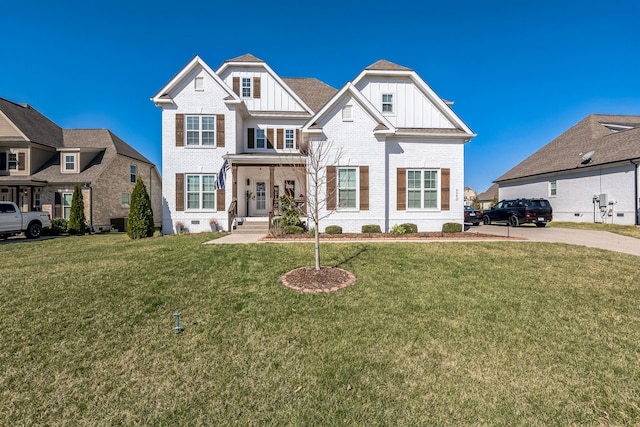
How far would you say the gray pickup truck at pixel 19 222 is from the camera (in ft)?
45.9

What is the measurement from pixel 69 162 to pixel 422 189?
81.8ft

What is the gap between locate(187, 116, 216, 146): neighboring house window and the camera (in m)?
14.5

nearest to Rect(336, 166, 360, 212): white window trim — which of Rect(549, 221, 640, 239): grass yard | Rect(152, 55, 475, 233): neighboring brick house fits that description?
Rect(152, 55, 475, 233): neighboring brick house

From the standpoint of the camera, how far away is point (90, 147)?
2061 centimetres

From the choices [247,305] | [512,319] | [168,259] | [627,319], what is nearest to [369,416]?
[247,305]

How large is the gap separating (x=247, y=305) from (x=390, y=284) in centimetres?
315

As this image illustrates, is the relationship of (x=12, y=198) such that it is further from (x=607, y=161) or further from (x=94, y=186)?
(x=607, y=161)

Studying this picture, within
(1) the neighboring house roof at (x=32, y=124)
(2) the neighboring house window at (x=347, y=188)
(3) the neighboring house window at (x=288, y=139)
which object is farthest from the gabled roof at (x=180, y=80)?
(1) the neighboring house roof at (x=32, y=124)

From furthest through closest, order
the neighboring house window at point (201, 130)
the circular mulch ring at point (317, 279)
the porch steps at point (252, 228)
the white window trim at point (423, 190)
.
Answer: the neighboring house window at point (201, 130) → the white window trim at point (423, 190) → the porch steps at point (252, 228) → the circular mulch ring at point (317, 279)

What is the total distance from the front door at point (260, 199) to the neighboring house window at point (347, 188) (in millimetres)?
6575

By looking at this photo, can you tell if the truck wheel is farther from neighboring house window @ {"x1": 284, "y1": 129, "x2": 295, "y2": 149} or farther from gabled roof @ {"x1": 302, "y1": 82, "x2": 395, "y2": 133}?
gabled roof @ {"x1": 302, "y1": 82, "x2": 395, "y2": 133}

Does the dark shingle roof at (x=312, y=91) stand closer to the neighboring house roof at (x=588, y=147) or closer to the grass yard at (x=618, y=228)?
the grass yard at (x=618, y=228)

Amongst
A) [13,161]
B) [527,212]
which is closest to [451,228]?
[527,212]

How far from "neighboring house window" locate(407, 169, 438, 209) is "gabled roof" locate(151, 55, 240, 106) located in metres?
10.3
